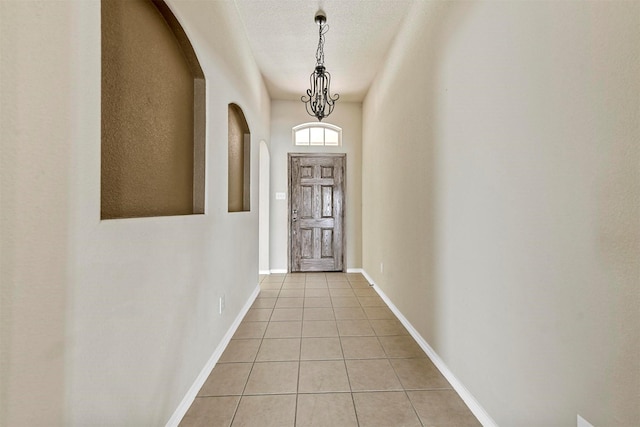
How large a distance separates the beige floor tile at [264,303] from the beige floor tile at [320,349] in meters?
0.99

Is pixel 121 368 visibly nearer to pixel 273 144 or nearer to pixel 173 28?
pixel 173 28

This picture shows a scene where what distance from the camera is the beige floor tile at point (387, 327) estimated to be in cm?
262

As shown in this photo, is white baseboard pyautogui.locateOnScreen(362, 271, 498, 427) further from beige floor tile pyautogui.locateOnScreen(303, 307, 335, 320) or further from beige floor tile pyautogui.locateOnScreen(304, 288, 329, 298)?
beige floor tile pyautogui.locateOnScreen(304, 288, 329, 298)

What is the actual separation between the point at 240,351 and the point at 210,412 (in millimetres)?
677

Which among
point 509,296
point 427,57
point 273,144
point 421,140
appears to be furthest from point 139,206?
point 273,144

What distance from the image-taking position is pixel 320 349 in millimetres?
2301

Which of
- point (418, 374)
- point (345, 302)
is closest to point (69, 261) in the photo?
point (418, 374)

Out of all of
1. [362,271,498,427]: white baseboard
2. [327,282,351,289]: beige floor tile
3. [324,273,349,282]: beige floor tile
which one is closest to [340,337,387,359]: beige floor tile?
[362,271,498,427]: white baseboard

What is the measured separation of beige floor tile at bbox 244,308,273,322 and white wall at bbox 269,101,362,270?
5.86ft

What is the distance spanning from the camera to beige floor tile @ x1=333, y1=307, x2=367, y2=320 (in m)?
2.98

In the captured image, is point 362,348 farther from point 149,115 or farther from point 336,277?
point 336,277

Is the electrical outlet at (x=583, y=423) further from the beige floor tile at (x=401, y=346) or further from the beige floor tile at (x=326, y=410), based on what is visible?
the beige floor tile at (x=401, y=346)

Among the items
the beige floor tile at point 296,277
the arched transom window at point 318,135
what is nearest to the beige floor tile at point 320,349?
the beige floor tile at point 296,277

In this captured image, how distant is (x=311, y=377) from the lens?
192 cm
